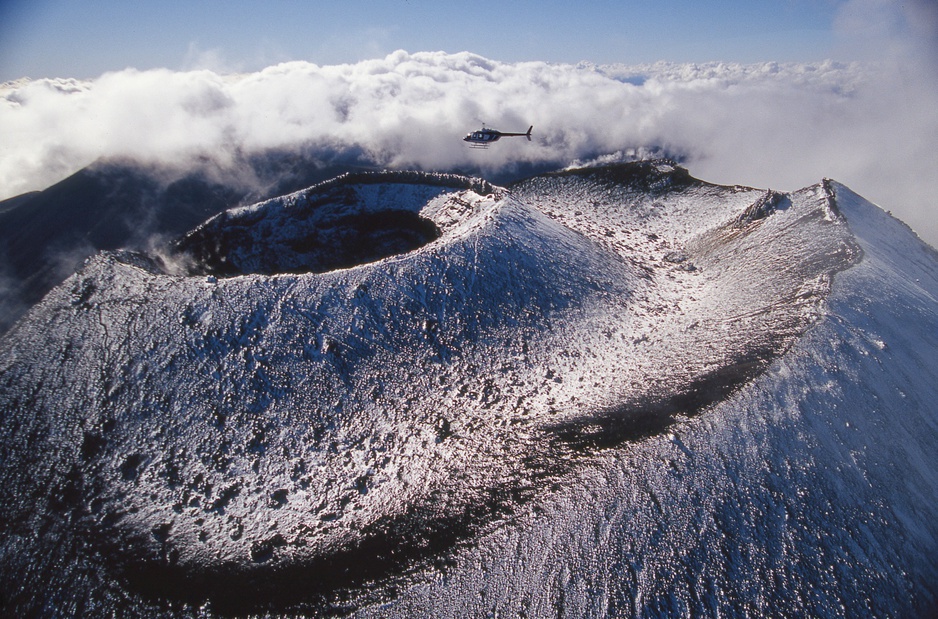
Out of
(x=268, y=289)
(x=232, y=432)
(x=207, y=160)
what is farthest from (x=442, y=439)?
(x=207, y=160)

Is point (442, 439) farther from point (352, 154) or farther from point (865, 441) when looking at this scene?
point (352, 154)

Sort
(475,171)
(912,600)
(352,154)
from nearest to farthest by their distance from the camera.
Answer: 1. (912,600)
2. (475,171)
3. (352,154)

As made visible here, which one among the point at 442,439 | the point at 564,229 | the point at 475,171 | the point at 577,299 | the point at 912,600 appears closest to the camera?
the point at 912,600

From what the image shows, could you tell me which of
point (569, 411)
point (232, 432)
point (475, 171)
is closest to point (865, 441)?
point (569, 411)

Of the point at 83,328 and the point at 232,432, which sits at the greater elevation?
the point at 83,328

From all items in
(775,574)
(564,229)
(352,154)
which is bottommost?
(775,574)

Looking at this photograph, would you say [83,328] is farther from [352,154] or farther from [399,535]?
[352,154]

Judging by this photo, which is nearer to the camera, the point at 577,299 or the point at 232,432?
the point at 232,432
